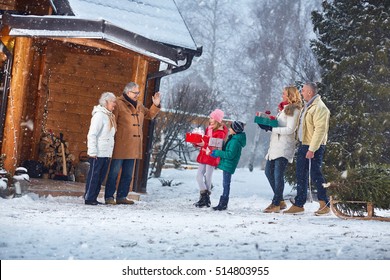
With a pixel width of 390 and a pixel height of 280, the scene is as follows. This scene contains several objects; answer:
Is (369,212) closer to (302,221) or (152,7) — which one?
(302,221)

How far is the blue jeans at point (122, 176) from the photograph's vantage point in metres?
8.37

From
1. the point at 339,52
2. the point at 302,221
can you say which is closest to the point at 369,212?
the point at 302,221

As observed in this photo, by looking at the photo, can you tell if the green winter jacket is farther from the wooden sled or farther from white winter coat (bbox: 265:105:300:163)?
the wooden sled

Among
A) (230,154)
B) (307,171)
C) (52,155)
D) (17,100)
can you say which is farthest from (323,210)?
(52,155)

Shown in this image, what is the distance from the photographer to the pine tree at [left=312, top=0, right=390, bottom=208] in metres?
11.8

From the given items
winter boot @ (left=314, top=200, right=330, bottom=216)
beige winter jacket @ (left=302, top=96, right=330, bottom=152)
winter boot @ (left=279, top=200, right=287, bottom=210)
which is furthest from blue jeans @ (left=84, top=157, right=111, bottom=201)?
winter boot @ (left=314, top=200, right=330, bottom=216)

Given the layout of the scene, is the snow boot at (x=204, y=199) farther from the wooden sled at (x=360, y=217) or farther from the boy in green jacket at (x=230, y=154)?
the wooden sled at (x=360, y=217)

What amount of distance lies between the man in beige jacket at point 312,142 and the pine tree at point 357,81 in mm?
3437

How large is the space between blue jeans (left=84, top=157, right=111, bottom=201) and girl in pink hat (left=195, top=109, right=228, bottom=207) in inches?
52.5

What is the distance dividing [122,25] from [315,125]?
4.37 metres

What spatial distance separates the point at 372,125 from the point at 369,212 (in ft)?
15.9

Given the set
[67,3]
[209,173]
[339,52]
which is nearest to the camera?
[209,173]

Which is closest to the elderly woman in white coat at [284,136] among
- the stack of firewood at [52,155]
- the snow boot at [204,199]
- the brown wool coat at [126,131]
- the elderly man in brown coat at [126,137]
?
the snow boot at [204,199]

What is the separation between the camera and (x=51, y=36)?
28.0 ft
